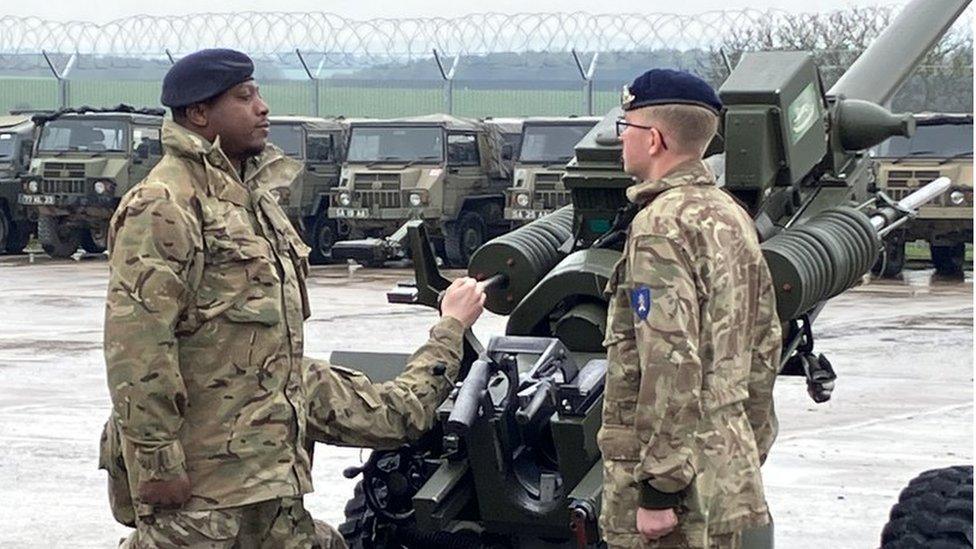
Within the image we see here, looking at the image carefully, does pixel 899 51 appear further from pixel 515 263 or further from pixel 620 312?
pixel 620 312

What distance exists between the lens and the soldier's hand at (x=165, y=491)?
4246mm

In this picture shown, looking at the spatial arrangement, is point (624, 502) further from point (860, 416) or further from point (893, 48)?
point (860, 416)

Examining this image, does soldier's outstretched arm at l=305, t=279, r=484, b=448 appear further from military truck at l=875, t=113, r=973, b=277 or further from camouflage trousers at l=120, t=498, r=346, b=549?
military truck at l=875, t=113, r=973, b=277

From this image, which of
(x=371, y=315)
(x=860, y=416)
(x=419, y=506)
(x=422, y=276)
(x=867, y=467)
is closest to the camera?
(x=419, y=506)

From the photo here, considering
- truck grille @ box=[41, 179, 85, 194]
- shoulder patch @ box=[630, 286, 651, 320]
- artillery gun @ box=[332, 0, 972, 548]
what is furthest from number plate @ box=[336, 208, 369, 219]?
shoulder patch @ box=[630, 286, 651, 320]

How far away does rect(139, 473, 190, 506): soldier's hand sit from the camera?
4.25m

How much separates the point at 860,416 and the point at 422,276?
217 inches

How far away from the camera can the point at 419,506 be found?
522 centimetres

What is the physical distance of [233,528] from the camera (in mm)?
4375

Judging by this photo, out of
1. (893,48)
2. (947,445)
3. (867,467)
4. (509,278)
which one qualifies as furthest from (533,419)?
(947,445)

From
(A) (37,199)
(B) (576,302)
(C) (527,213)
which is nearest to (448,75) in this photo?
(A) (37,199)

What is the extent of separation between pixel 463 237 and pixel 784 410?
44.0 ft

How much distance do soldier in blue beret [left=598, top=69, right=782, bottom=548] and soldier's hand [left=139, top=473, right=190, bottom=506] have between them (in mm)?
931

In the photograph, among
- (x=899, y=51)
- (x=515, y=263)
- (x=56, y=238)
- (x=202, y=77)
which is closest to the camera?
(x=202, y=77)
